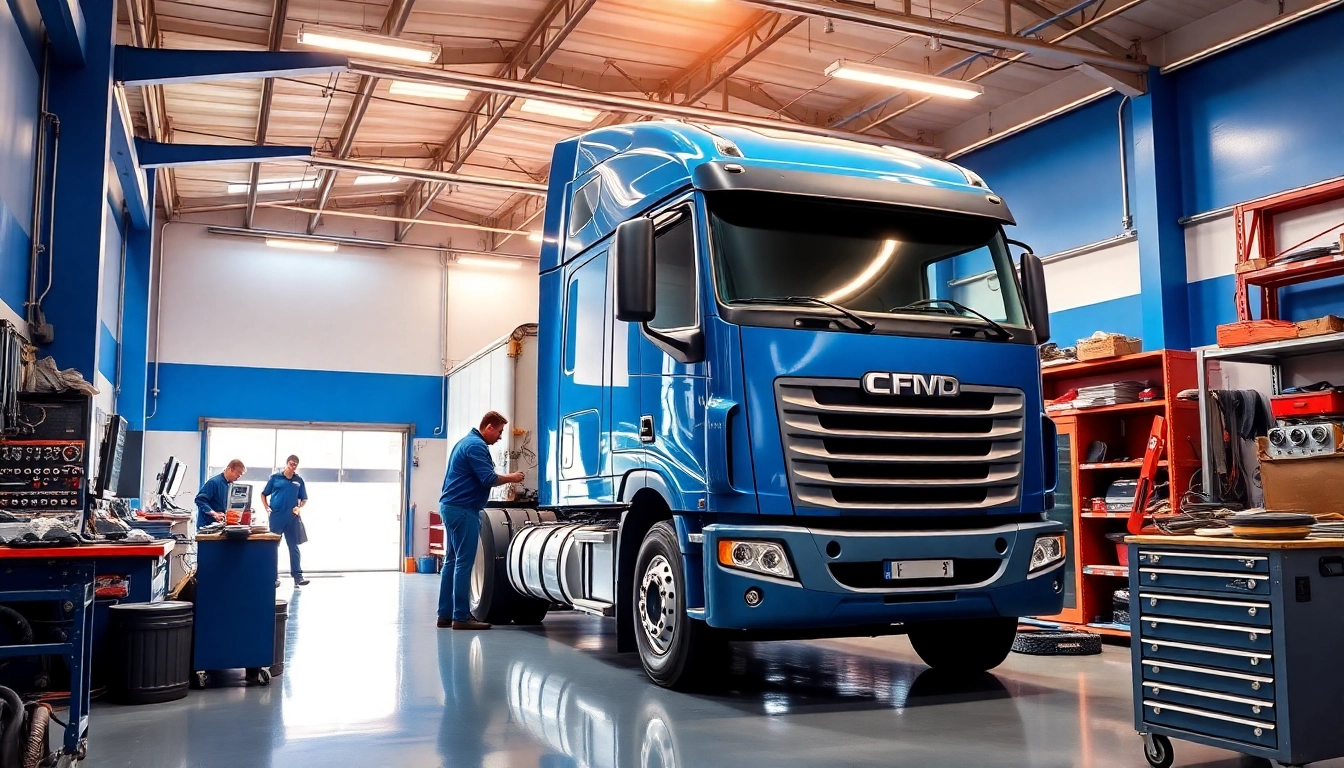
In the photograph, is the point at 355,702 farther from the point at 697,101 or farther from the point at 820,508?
the point at 697,101

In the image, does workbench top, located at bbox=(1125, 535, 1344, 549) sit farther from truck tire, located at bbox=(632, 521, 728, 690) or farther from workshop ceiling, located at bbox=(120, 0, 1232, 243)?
workshop ceiling, located at bbox=(120, 0, 1232, 243)

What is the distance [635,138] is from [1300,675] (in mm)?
4452

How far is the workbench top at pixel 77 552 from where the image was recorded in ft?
16.7

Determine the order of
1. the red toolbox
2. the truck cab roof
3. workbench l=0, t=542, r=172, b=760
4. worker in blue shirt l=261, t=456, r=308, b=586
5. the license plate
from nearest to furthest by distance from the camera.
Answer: workbench l=0, t=542, r=172, b=760, the license plate, the truck cab roof, the red toolbox, worker in blue shirt l=261, t=456, r=308, b=586

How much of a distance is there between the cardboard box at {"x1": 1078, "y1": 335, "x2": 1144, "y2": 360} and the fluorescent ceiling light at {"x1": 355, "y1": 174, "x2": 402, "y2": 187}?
14.5 meters

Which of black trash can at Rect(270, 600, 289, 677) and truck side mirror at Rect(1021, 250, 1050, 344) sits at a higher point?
truck side mirror at Rect(1021, 250, 1050, 344)

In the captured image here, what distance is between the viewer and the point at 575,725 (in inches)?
201

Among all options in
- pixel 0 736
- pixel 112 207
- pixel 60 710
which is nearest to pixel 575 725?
pixel 0 736

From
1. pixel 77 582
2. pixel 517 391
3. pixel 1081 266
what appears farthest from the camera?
pixel 1081 266

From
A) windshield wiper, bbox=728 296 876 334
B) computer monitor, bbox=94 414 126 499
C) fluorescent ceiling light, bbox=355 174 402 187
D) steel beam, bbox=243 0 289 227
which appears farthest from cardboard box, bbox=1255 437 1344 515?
fluorescent ceiling light, bbox=355 174 402 187

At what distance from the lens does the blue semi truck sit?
5.29 m

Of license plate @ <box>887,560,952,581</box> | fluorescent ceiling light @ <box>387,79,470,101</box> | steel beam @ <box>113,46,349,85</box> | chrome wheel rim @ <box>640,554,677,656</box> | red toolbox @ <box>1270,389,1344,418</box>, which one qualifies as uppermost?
fluorescent ceiling light @ <box>387,79,470,101</box>

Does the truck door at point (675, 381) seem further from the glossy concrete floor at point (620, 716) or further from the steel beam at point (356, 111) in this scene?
the steel beam at point (356, 111)

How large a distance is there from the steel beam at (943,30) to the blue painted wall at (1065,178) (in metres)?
1.27
